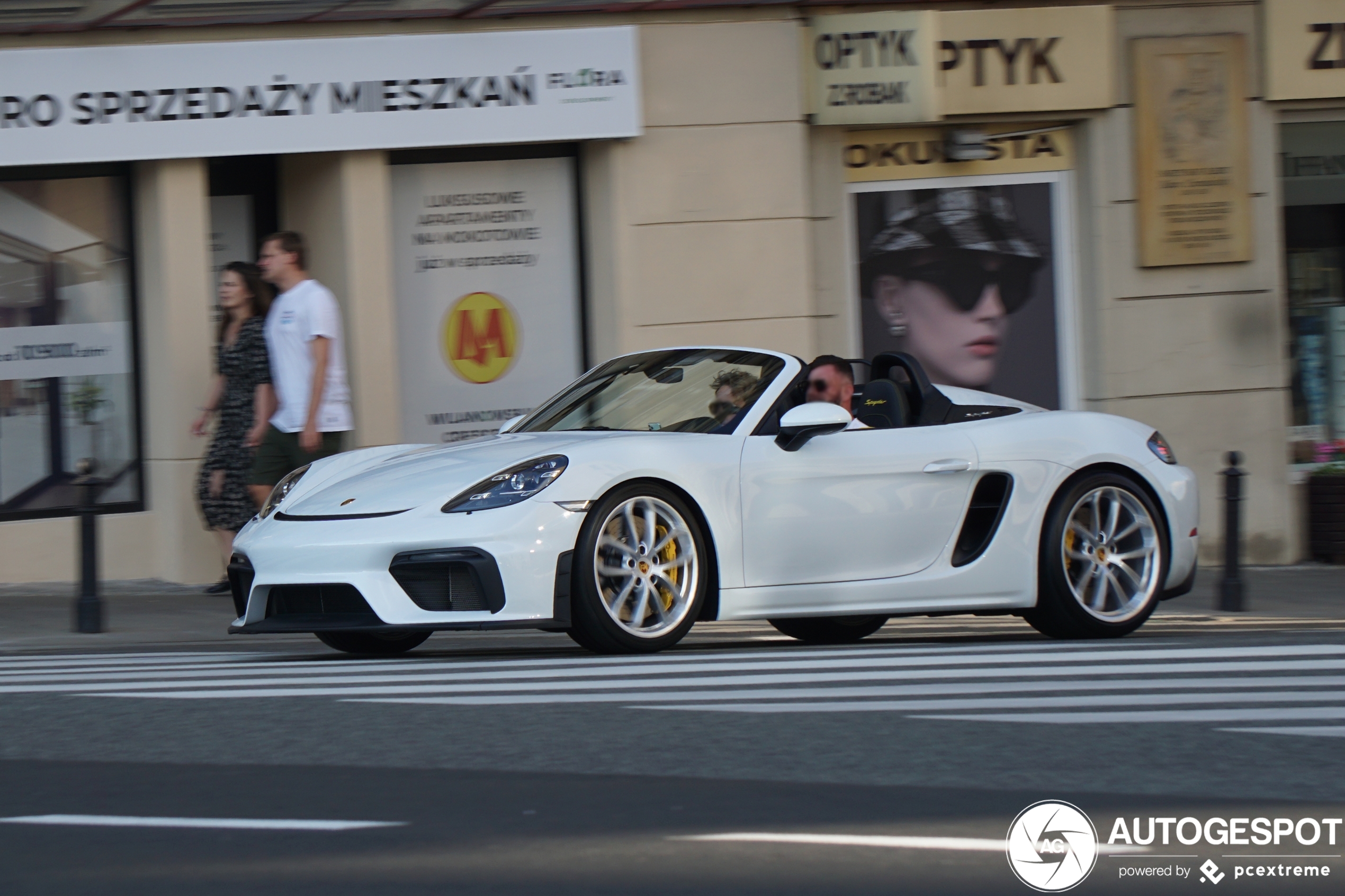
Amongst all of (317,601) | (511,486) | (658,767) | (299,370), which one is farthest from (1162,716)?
(299,370)

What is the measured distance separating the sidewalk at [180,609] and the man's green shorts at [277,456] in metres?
0.79

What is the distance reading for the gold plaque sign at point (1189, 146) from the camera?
527 inches

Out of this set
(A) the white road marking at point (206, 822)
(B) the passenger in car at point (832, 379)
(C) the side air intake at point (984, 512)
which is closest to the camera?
(A) the white road marking at point (206, 822)

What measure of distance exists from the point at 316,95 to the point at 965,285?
4746 millimetres

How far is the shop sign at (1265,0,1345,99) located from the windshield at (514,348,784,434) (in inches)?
273

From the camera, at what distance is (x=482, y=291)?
13.0 m

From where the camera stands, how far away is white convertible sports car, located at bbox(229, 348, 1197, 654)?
6.90m

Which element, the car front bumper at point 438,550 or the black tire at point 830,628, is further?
the black tire at point 830,628

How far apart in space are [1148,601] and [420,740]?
397 centimetres

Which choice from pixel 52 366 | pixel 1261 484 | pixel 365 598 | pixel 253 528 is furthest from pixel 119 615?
pixel 1261 484

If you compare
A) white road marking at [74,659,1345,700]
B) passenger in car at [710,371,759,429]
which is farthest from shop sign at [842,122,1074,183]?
white road marking at [74,659,1345,700]

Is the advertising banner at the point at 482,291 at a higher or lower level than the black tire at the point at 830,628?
higher

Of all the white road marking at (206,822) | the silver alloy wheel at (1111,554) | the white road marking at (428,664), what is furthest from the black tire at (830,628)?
the white road marking at (206,822)

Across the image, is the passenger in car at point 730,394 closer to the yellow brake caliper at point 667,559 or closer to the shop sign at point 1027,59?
the yellow brake caliper at point 667,559
